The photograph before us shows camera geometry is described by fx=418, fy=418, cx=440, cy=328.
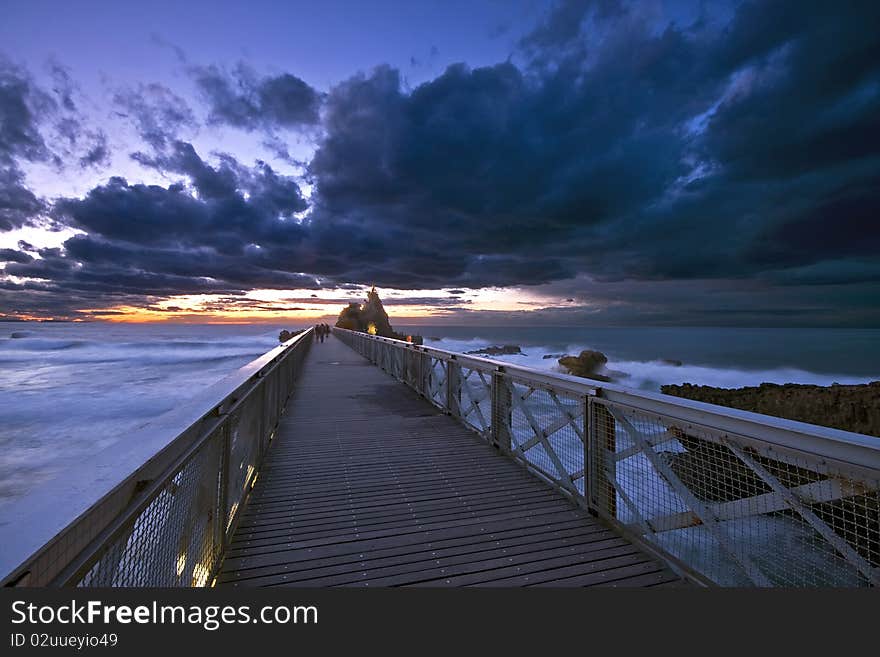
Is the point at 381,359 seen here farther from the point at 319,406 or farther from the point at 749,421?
the point at 749,421

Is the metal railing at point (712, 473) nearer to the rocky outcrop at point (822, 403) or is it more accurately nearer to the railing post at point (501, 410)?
the railing post at point (501, 410)

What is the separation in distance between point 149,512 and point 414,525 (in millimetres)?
2151

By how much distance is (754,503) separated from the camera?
90.3 inches

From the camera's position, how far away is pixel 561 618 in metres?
1.86

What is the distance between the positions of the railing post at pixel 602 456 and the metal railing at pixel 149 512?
276 centimetres

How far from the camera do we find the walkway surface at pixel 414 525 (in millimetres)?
2670

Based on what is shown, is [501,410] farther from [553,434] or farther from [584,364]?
[584,364]

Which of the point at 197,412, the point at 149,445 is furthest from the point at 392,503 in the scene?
the point at 149,445

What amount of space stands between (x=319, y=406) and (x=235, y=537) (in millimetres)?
5117

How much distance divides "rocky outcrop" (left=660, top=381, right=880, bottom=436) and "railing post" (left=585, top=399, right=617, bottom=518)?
8261 mm

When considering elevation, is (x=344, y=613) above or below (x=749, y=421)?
below

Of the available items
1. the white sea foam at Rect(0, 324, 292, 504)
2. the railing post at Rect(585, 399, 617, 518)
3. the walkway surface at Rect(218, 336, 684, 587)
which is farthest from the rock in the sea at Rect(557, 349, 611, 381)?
the railing post at Rect(585, 399, 617, 518)

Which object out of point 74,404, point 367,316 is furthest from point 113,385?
point 367,316

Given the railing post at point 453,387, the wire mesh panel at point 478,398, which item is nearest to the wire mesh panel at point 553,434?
the wire mesh panel at point 478,398
